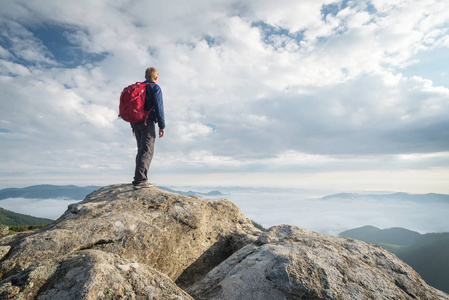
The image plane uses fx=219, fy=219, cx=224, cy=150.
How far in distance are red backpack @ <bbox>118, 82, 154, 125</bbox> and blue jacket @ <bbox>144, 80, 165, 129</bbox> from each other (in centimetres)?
29

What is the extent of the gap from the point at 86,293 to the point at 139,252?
4005 mm

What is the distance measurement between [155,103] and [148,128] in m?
1.35

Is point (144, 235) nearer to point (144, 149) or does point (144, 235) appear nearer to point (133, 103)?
point (144, 149)

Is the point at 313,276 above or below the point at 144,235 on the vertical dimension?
below

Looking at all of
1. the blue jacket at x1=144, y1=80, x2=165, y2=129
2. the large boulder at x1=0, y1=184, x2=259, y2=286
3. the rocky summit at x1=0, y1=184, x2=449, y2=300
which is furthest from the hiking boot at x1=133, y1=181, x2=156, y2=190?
the blue jacket at x1=144, y1=80, x2=165, y2=129

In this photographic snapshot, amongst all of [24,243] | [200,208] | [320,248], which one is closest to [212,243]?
[200,208]

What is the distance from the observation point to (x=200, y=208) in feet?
34.7

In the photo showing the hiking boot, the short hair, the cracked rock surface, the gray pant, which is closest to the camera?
the cracked rock surface

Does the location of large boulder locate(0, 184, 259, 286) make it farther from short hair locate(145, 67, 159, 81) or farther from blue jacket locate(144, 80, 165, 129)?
short hair locate(145, 67, 159, 81)

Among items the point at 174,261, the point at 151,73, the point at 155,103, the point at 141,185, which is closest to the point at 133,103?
the point at 155,103

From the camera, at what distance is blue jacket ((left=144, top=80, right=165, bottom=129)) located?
11.2 meters

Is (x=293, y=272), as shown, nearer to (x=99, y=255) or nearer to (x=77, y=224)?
(x=99, y=255)

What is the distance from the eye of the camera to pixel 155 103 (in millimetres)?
11219

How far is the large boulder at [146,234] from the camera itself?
6.50 meters
